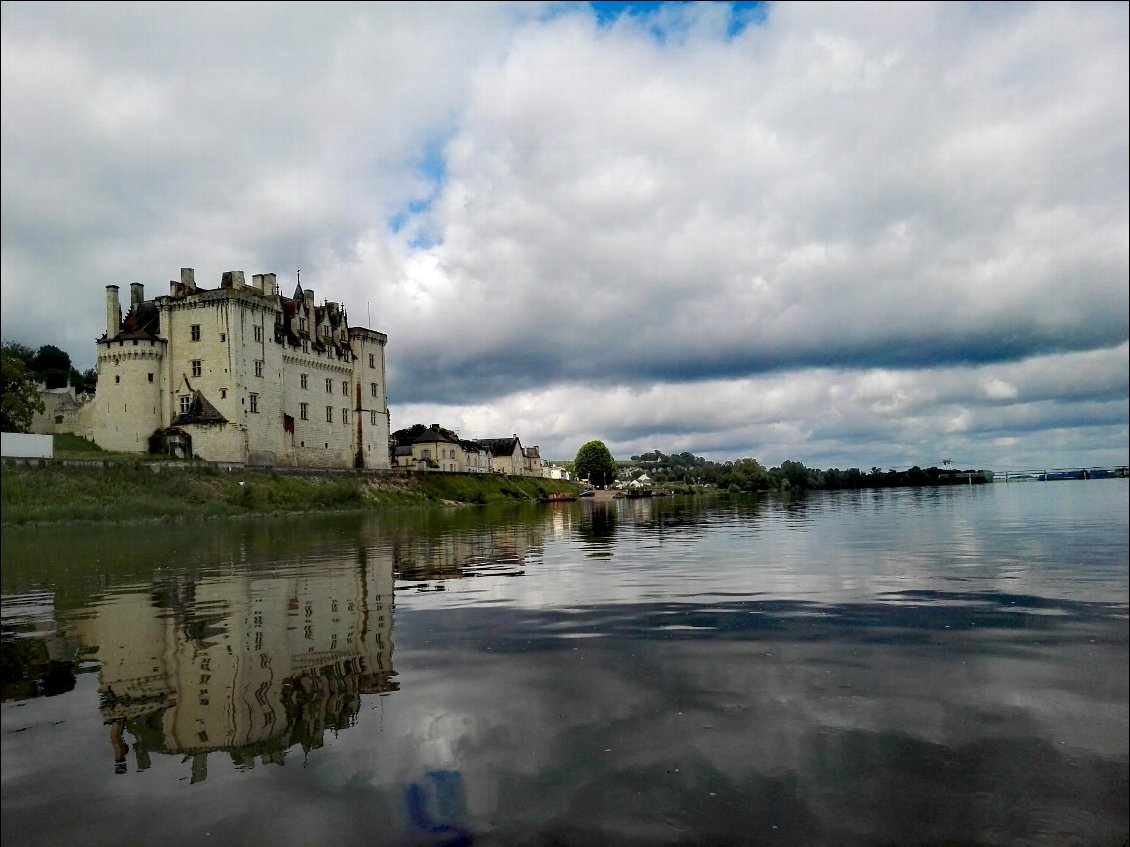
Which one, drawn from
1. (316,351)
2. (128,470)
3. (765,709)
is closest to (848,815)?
(765,709)

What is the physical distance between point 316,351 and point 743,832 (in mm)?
106596

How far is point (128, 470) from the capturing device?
6378cm

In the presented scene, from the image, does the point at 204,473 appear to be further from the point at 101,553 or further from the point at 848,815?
the point at 848,815

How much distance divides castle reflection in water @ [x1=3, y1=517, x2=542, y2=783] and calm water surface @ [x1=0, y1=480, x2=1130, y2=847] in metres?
0.06

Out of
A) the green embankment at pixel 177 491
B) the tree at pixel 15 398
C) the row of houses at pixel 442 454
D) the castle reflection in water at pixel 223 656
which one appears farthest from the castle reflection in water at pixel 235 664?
the row of houses at pixel 442 454

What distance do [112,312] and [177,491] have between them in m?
38.5

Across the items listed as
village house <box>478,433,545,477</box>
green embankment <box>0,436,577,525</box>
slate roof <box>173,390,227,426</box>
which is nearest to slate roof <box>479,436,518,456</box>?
A: village house <box>478,433,545,477</box>

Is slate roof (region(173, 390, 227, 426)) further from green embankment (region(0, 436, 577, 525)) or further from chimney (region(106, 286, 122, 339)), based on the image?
chimney (region(106, 286, 122, 339))

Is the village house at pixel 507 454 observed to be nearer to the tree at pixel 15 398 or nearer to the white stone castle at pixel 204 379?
the white stone castle at pixel 204 379

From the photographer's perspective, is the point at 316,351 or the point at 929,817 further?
the point at 316,351

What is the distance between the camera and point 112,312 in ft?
296

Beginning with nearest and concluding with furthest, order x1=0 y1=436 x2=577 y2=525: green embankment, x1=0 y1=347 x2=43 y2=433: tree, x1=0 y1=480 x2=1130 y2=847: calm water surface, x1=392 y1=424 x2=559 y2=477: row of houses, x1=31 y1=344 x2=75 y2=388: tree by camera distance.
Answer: x1=0 y1=480 x2=1130 y2=847: calm water surface
x1=0 y1=436 x2=577 y2=525: green embankment
x1=0 y1=347 x2=43 y2=433: tree
x1=31 y1=344 x2=75 y2=388: tree
x1=392 y1=424 x2=559 y2=477: row of houses

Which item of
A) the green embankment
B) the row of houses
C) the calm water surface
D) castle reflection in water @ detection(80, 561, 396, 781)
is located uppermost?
the row of houses

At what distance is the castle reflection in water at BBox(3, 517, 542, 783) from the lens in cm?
854
